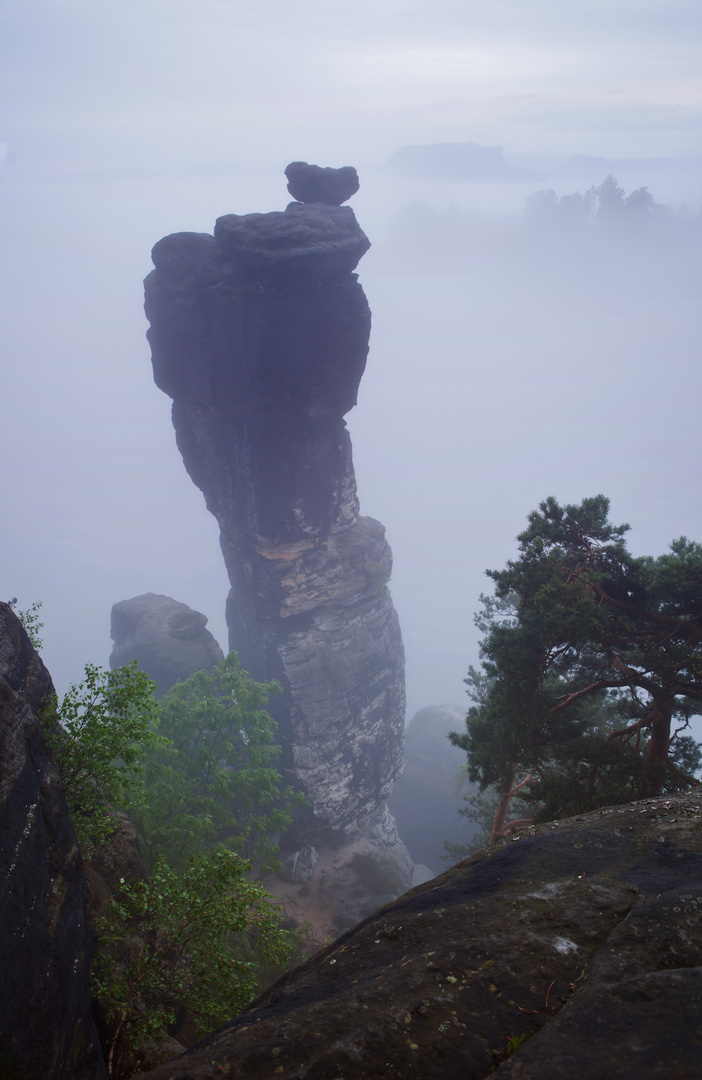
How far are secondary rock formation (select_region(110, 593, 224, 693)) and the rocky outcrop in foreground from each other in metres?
34.7

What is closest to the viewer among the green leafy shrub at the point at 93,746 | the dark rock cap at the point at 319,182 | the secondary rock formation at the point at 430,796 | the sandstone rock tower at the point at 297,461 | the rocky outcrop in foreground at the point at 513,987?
the rocky outcrop in foreground at the point at 513,987

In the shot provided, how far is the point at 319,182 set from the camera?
104 feet

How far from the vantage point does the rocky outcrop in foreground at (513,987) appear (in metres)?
4.10

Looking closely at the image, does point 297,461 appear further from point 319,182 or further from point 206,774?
point 206,774

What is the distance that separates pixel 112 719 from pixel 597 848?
8.35 metres

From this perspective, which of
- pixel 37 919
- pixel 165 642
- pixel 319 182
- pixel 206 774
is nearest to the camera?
pixel 37 919

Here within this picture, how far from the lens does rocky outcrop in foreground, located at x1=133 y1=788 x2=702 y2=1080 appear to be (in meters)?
4.10

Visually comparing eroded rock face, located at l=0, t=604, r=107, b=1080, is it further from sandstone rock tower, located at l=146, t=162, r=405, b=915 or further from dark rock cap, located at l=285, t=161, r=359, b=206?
dark rock cap, located at l=285, t=161, r=359, b=206

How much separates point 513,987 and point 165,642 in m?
40.1

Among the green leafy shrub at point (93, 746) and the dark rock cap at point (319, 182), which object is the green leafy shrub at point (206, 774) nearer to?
the green leafy shrub at point (93, 746)

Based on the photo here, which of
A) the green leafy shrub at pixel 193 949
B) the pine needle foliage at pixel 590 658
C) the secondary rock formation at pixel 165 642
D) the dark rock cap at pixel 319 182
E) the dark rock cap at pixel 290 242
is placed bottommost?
the green leafy shrub at pixel 193 949

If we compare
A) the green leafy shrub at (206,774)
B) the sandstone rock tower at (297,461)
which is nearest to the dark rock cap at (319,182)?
the sandstone rock tower at (297,461)

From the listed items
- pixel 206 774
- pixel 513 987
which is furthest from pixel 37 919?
pixel 206 774

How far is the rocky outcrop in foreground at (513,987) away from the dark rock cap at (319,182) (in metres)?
34.5
